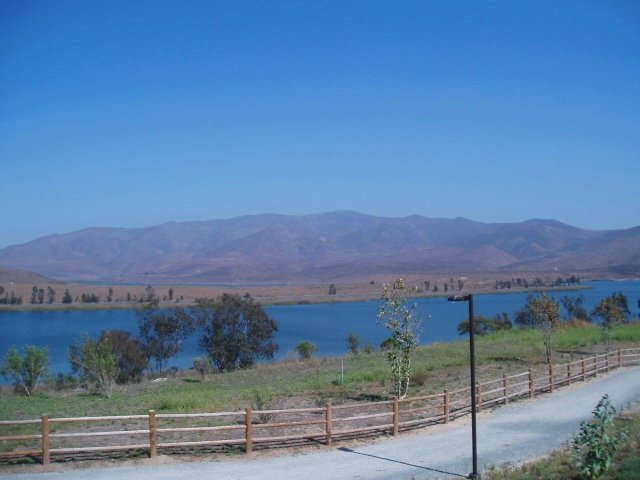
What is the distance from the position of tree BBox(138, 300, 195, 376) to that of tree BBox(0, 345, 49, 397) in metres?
19.9

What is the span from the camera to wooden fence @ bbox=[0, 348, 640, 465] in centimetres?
1352

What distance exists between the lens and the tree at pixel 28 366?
108ft

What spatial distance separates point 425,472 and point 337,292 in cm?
16648

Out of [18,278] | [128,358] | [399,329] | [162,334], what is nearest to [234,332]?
[162,334]

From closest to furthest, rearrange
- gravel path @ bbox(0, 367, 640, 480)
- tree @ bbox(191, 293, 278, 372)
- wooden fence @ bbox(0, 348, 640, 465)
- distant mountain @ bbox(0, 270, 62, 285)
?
gravel path @ bbox(0, 367, 640, 480) → wooden fence @ bbox(0, 348, 640, 465) → tree @ bbox(191, 293, 278, 372) → distant mountain @ bbox(0, 270, 62, 285)

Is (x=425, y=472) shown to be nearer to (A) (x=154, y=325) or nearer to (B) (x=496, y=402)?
(B) (x=496, y=402)

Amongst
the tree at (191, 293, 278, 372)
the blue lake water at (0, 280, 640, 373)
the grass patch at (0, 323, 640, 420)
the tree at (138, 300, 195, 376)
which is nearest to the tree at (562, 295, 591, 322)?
the blue lake water at (0, 280, 640, 373)

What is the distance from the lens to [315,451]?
48.4 ft

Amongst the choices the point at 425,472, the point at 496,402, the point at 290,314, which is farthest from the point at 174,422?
the point at 290,314

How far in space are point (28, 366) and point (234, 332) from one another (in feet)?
73.7

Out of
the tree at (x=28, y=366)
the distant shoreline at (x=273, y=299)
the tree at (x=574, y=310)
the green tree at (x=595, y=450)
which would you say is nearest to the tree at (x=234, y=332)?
the tree at (x=28, y=366)

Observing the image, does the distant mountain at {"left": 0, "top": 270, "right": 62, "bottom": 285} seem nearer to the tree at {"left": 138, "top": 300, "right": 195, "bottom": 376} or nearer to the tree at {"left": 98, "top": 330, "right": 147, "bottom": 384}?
the tree at {"left": 138, "top": 300, "right": 195, "bottom": 376}

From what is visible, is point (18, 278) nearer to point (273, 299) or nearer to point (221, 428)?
point (273, 299)

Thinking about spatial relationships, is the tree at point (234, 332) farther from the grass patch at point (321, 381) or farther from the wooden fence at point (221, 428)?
the wooden fence at point (221, 428)
